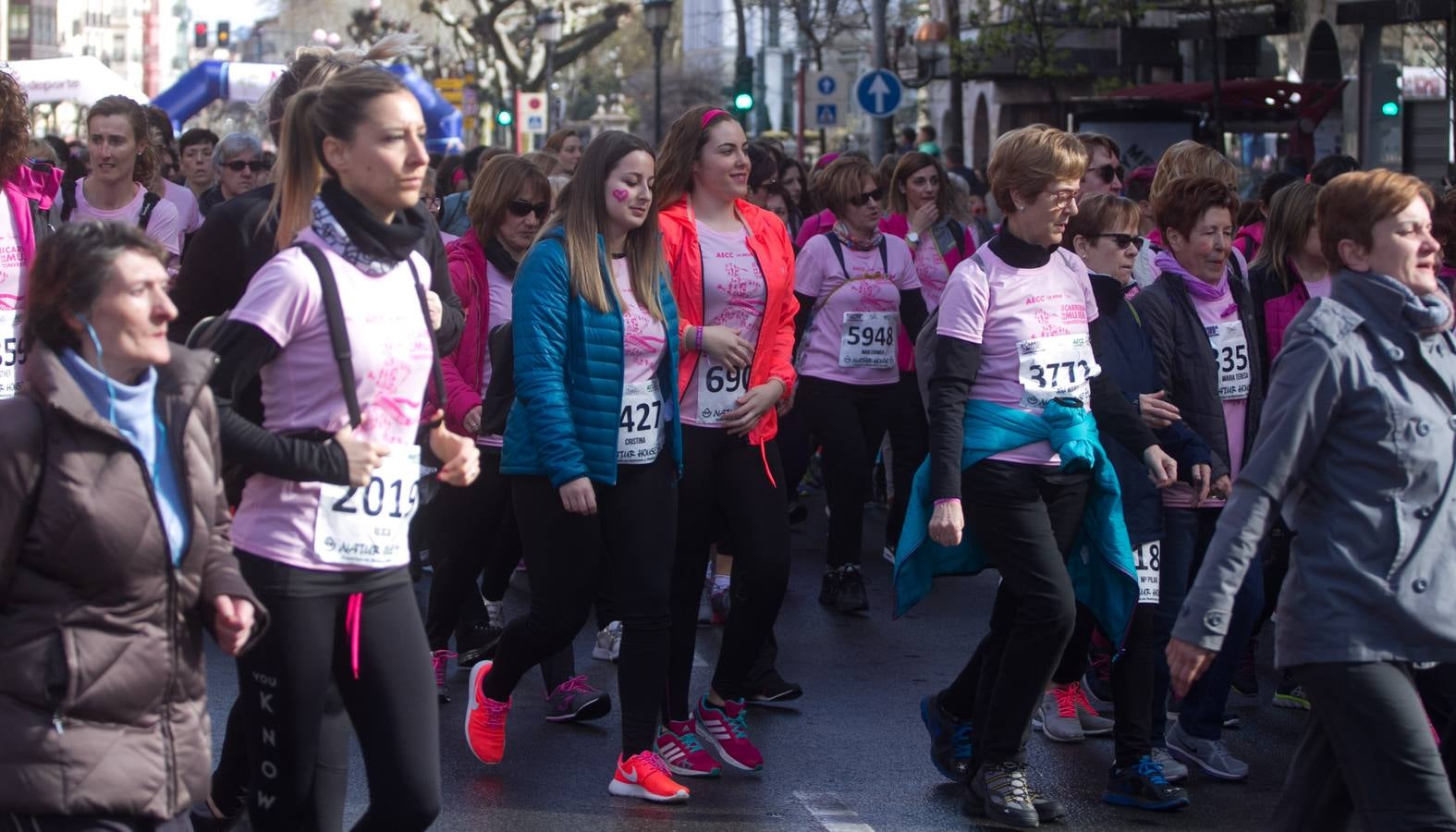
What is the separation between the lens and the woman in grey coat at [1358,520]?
3977 mm

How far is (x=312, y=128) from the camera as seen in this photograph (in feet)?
13.8

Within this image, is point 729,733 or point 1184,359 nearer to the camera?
point 1184,359

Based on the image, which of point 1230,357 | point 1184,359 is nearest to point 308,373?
point 1184,359

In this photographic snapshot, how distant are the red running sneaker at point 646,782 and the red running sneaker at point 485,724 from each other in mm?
506

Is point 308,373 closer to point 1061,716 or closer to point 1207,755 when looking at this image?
point 1207,755

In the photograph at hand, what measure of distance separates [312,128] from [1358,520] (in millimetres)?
2286

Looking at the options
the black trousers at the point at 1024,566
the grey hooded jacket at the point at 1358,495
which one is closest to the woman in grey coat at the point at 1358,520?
the grey hooded jacket at the point at 1358,495

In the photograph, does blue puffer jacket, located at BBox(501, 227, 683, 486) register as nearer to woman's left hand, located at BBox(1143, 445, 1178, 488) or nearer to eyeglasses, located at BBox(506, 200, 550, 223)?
woman's left hand, located at BBox(1143, 445, 1178, 488)

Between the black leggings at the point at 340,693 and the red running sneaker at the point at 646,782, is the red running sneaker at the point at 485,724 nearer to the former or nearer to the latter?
the red running sneaker at the point at 646,782

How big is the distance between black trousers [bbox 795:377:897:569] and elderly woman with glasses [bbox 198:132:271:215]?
339 centimetres

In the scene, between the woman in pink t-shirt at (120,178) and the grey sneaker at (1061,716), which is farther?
the woman in pink t-shirt at (120,178)

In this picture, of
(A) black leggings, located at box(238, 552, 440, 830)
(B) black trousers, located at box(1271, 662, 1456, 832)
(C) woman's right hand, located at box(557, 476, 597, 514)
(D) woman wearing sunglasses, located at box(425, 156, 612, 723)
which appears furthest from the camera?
(D) woman wearing sunglasses, located at box(425, 156, 612, 723)

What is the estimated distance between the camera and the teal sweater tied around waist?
554 cm

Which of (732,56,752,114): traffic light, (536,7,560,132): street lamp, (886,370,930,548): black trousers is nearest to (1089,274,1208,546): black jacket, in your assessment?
(886,370,930,548): black trousers
